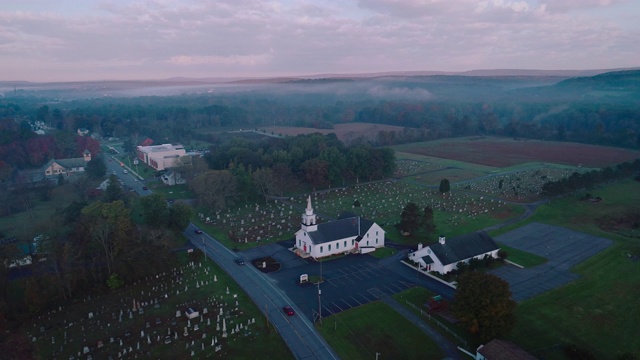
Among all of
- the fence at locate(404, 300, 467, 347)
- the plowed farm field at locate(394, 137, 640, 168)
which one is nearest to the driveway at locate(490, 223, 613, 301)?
the fence at locate(404, 300, 467, 347)

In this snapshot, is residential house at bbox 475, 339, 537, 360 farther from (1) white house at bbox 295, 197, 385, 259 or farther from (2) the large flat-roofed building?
(2) the large flat-roofed building

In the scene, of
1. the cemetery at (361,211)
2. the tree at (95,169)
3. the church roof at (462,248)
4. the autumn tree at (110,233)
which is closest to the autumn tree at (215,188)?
the cemetery at (361,211)

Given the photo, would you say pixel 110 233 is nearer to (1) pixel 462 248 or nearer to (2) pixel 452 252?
(2) pixel 452 252

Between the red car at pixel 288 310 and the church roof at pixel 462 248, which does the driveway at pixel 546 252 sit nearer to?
the church roof at pixel 462 248

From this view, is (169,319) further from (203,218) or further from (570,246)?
(570,246)

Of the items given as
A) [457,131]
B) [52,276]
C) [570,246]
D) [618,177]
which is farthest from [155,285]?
[457,131]

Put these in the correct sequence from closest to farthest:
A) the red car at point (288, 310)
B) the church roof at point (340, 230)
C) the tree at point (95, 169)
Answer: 1. the red car at point (288, 310)
2. the church roof at point (340, 230)
3. the tree at point (95, 169)
